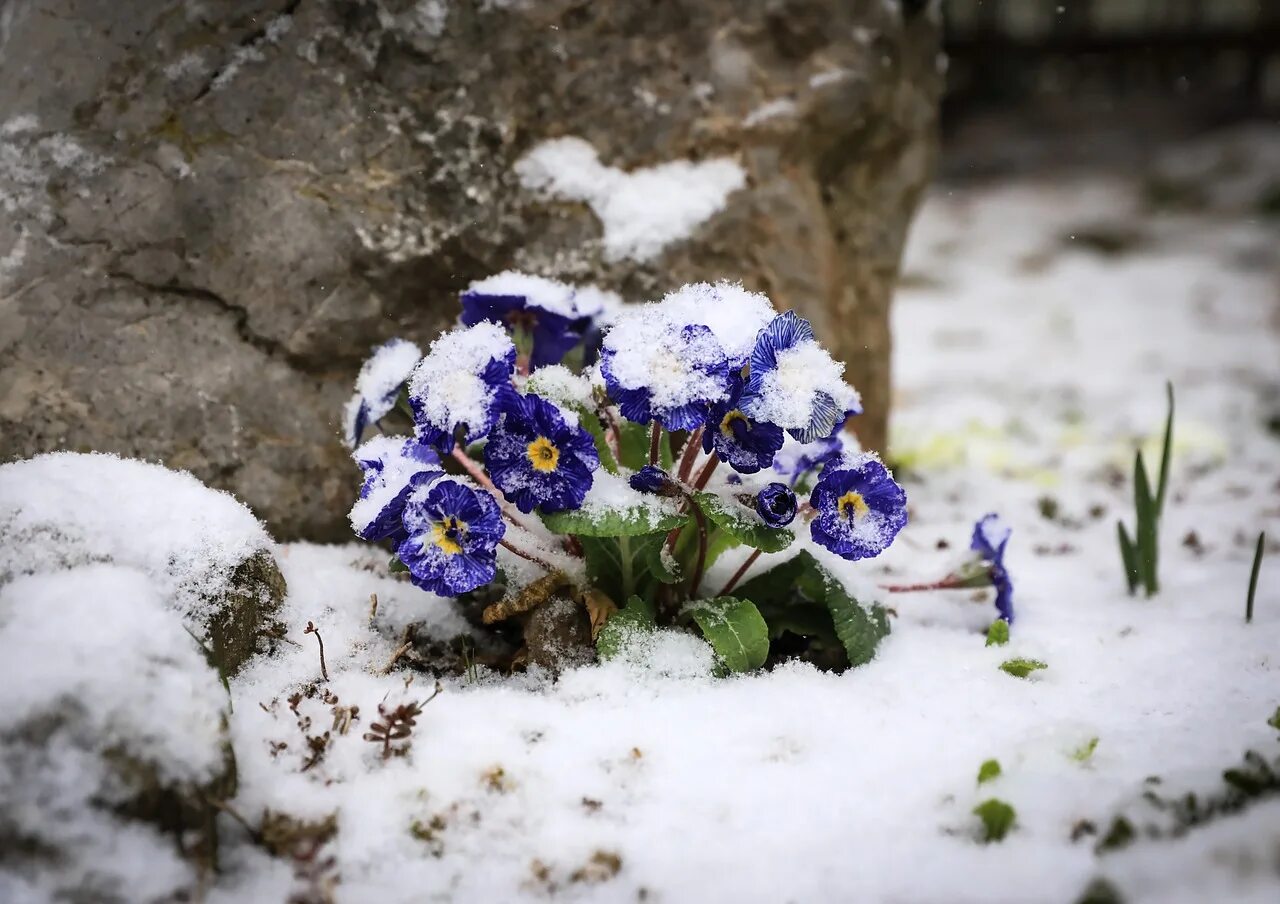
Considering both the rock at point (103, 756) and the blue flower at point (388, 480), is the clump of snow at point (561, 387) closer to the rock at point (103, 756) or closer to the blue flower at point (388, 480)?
the blue flower at point (388, 480)

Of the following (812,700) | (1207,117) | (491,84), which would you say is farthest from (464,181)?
(1207,117)

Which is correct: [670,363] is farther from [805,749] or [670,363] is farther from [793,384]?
[805,749]

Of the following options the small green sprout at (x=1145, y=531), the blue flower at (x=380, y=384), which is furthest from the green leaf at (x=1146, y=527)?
the blue flower at (x=380, y=384)

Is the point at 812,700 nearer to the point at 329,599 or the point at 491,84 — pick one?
the point at 329,599

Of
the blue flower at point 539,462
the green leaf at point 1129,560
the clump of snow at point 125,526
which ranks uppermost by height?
the blue flower at point 539,462

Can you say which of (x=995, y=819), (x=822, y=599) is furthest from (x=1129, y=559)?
(x=995, y=819)

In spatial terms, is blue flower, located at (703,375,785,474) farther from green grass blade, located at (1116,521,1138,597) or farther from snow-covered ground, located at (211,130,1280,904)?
green grass blade, located at (1116,521,1138,597)
